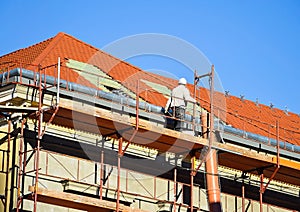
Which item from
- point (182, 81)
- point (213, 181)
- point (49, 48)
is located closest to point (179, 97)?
point (182, 81)

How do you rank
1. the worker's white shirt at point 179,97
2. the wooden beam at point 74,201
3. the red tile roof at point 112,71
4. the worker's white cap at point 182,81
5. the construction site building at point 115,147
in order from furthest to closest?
the red tile roof at point 112,71 → the worker's white cap at point 182,81 → the worker's white shirt at point 179,97 → the construction site building at point 115,147 → the wooden beam at point 74,201

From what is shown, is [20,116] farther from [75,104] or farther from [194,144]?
[194,144]

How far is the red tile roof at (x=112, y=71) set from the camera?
3500cm

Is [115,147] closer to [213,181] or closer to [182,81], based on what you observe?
[182,81]

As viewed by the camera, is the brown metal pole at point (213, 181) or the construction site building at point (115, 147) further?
the brown metal pole at point (213, 181)

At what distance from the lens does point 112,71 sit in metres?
36.8

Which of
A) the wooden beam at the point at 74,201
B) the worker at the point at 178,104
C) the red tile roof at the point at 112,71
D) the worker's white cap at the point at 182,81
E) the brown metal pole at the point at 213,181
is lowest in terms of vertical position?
the wooden beam at the point at 74,201

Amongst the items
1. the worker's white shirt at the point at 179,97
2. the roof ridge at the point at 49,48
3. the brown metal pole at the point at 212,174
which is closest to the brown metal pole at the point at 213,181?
the brown metal pole at the point at 212,174

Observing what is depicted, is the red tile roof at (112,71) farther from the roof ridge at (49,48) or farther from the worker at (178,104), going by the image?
the worker at (178,104)

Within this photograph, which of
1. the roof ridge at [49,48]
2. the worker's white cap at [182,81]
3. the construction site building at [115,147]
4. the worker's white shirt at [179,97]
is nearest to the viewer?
the construction site building at [115,147]

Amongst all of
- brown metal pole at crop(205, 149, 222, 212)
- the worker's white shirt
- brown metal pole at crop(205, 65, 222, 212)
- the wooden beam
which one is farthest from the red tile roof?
the wooden beam

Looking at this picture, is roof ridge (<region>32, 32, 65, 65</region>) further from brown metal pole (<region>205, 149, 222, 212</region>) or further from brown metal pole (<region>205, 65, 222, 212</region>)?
brown metal pole (<region>205, 149, 222, 212</region>)

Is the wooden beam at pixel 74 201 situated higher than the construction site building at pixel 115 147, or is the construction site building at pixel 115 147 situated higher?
the construction site building at pixel 115 147

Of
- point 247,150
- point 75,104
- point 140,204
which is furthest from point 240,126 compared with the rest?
point 75,104
